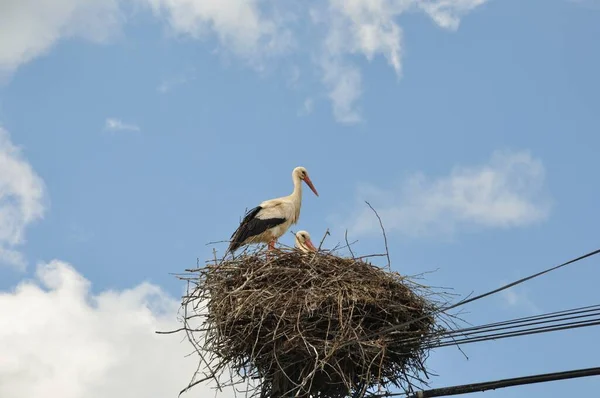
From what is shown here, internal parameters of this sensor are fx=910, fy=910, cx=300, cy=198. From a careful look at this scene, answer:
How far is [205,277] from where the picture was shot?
7.59 m

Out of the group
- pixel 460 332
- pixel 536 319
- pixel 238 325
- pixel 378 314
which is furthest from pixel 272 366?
pixel 536 319

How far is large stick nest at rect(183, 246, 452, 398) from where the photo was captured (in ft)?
22.5

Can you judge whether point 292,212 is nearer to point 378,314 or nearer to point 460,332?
point 378,314

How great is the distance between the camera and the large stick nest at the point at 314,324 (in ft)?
22.5

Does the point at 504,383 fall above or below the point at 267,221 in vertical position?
below

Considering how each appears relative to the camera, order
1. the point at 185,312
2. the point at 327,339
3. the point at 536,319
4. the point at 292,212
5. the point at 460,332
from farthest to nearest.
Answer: the point at 292,212
the point at 185,312
the point at 327,339
the point at 460,332
the point at 536,319

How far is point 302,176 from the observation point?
1101cm

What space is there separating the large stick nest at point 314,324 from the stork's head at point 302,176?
3.48 m

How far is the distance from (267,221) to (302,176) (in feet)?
3.62

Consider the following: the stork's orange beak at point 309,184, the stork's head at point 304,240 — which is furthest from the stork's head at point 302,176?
the stork's head at point 304,240

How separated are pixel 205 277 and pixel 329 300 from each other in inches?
46.9

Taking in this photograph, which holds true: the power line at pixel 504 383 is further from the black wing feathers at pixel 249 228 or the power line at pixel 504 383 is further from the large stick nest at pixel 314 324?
the black wing feathers at pixel 249 228

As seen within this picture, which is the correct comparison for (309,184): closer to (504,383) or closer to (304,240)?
(304,240)

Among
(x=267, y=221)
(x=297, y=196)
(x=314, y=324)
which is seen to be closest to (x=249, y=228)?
(x=267, y=221)
